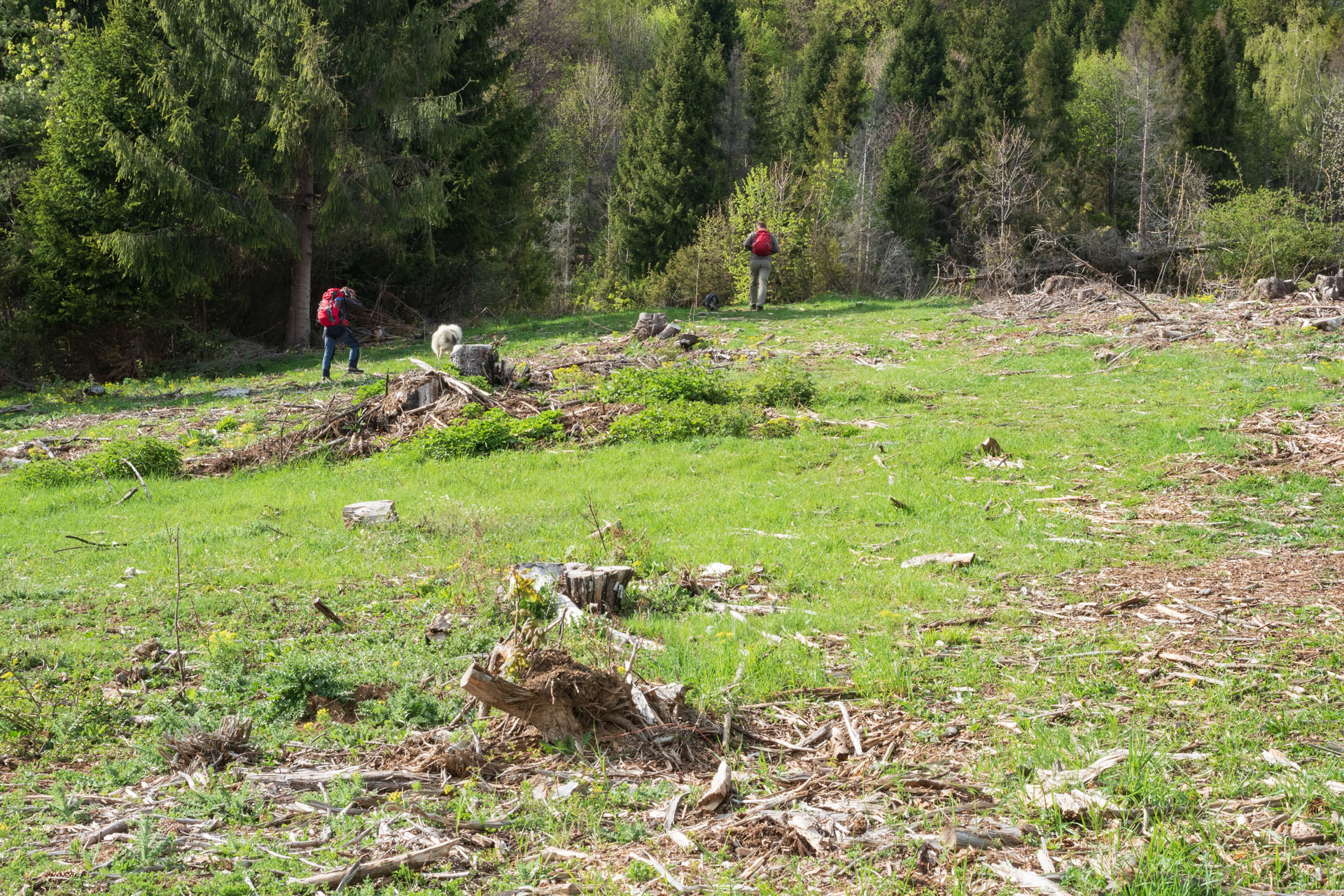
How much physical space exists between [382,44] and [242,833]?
24.9 meters

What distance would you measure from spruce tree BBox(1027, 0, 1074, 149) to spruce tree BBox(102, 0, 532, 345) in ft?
104

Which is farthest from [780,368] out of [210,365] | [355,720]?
[210,365]

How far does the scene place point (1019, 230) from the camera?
4272cm

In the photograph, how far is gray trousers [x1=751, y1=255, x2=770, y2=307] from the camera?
25.5m

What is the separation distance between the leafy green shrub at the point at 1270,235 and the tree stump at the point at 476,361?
822 inches

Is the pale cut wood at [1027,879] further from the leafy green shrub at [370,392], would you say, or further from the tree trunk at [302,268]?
the tree trunk at [302,268]

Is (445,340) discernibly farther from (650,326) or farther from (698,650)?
(698,650)

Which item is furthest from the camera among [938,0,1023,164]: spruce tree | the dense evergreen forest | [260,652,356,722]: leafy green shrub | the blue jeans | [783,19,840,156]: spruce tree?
[783,19,840,156]: spruce tree

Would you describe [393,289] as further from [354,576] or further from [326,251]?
[354,576]

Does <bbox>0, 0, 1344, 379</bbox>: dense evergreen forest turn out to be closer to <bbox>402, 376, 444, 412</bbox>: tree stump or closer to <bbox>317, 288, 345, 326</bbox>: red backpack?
<bbox>317, 288, 345, 326</bbox>: red backpack

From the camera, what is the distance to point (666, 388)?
14227 millimetres

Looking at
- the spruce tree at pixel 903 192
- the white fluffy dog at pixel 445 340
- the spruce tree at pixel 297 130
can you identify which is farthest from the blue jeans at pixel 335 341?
the spruce tree at pixel 903 192

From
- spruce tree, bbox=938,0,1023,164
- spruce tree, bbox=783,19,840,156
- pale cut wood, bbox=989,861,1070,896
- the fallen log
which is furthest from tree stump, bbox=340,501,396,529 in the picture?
spruce tree, bbox=783,19,840,156

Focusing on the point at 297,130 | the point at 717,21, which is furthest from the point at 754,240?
the point at 717,21
